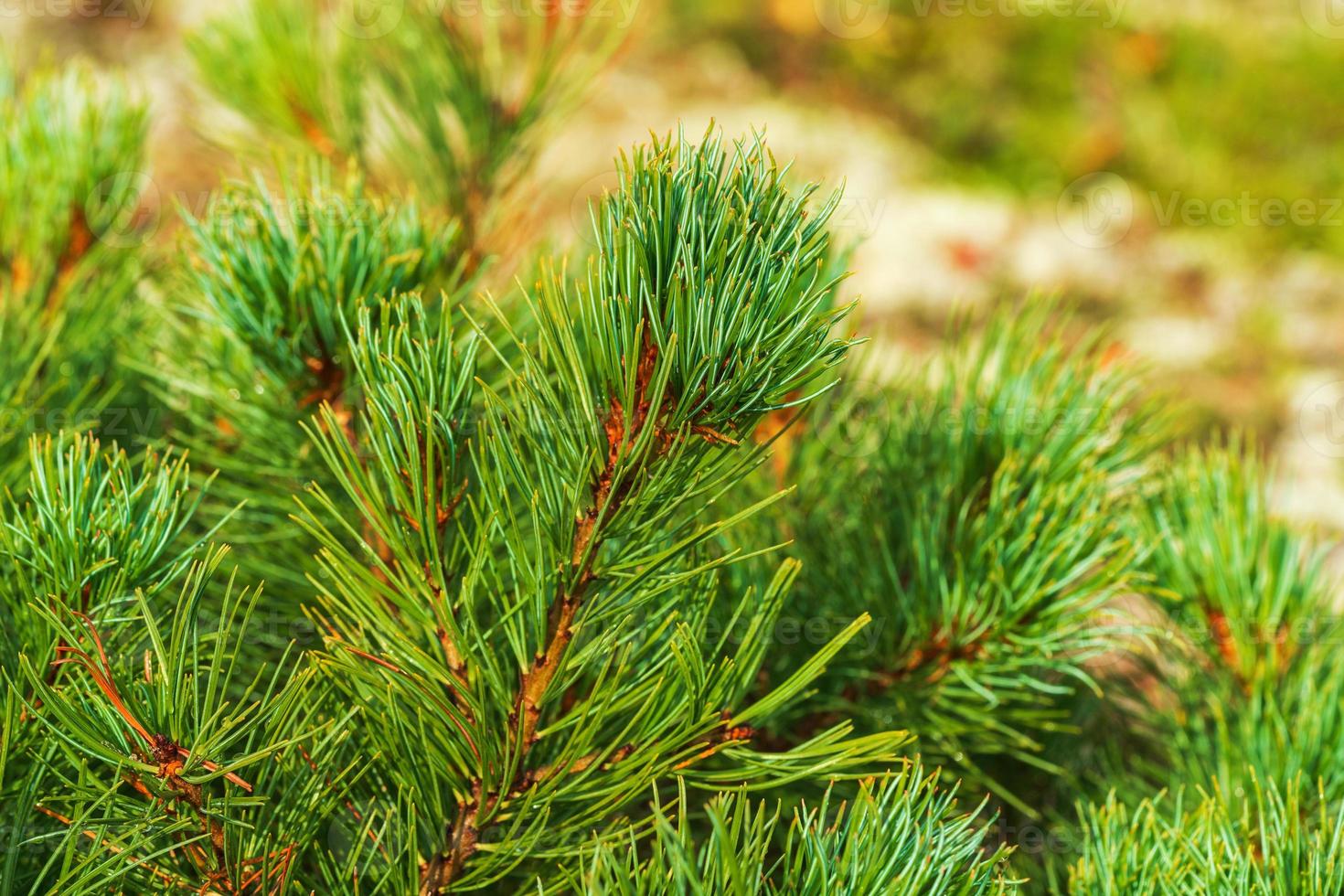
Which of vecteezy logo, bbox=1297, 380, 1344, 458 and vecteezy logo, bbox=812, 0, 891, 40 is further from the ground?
vecteezy logo, bbox=812, 0, 891, 40

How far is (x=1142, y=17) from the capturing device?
3.76 metres

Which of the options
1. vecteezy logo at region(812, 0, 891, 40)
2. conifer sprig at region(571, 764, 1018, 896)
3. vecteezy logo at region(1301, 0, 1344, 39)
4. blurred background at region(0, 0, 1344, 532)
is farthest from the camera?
vecteezy logo at region(1301, 0, 1344, 39)

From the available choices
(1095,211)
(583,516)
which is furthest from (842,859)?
(1095,211)

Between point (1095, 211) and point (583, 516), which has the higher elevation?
Answer: point (1095, 211)

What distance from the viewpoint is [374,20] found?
91 cm

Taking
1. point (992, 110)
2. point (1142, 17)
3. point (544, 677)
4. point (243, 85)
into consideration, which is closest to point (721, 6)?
point (992, 110)
